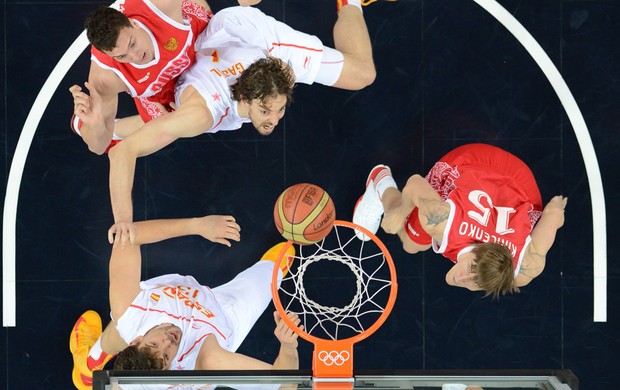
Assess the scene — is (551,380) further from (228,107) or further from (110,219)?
(110,219)

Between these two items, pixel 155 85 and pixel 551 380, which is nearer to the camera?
pixel 551 380

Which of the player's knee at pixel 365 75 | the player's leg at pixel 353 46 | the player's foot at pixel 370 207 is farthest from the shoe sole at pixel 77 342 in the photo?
the player's knee at pixel 365 75

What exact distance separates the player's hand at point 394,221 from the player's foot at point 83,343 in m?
2.38

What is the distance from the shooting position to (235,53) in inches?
205

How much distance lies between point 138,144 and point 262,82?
91 centimetres

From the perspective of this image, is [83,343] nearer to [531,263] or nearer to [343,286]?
[343,286]

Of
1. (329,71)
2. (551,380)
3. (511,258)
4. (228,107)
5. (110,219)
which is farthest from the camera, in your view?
(110,219)

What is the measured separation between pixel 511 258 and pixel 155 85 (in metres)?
2.67

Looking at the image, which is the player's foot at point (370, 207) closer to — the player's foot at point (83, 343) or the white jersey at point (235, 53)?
the white jersey at point (235, 53)

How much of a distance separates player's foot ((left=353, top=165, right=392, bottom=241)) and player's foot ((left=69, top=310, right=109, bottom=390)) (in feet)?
7.13

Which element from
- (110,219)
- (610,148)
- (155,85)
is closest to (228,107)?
(155,85)

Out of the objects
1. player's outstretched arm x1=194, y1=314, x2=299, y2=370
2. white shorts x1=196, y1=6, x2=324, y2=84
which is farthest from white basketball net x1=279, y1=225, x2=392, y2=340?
white shorts x1=196, y1=6, x2=324, y2=84

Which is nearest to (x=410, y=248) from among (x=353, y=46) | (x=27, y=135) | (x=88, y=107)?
(x=353, y=46)

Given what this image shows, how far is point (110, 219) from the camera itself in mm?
6008
